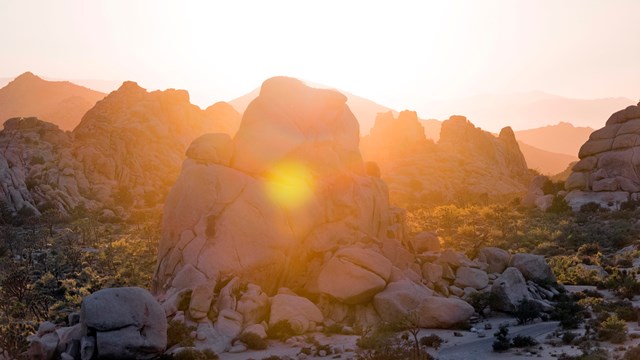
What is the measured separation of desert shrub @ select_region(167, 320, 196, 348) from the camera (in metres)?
24.1

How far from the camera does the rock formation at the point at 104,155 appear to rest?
324 feet

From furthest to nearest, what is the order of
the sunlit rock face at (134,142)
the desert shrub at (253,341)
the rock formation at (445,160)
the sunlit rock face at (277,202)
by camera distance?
the rock formation at (445,160) < the sunlit rock face at (134,142) < the sunlit rock face at (277,202) < the desert shrub at (253,341)

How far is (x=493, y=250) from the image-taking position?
38.6 metres

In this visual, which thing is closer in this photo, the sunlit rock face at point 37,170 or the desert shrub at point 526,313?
the desert shrub at point 526,313

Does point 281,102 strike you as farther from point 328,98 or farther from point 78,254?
point 78,254

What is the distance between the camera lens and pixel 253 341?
2527 centimetres

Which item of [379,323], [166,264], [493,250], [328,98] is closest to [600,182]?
[493,250]

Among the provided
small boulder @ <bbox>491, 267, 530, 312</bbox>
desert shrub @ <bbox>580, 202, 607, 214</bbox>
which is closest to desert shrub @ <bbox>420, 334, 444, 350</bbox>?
small boulder @ <bbox>491, 267, 530, 312</bbox>

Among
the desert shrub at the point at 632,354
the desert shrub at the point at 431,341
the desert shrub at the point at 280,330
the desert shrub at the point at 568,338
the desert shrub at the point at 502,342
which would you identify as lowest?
the desert shrub at the point at 280,330

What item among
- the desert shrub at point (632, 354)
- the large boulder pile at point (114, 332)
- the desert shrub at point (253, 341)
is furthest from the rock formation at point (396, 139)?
the desert shrub at point (632, 354)

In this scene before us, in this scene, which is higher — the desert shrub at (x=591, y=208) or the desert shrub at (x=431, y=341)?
the desert shrub at (x=591, y=208)

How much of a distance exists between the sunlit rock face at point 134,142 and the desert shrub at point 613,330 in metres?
101

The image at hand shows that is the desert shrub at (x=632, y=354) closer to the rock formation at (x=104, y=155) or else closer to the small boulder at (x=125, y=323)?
the small boulder at (x=125, y=323)

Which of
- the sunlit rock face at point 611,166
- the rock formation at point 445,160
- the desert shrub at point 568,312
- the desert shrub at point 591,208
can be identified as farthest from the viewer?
the rock formation at point 445,160
